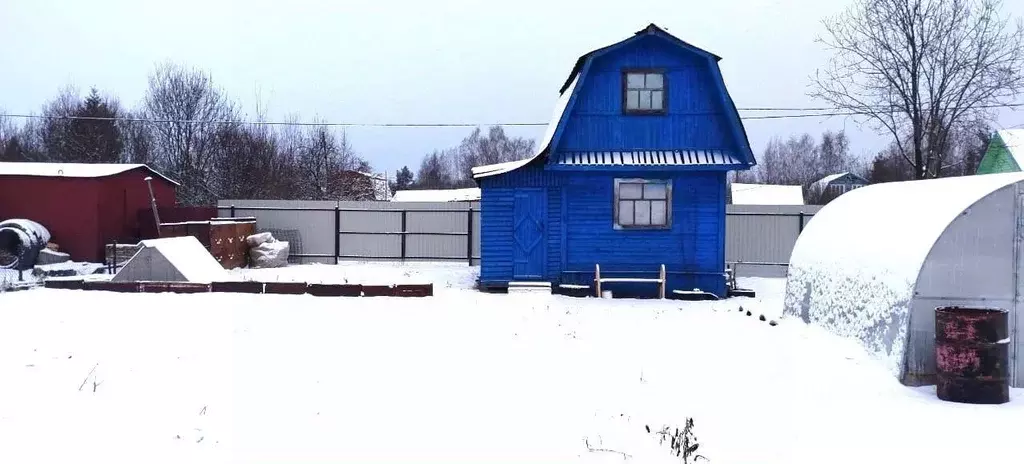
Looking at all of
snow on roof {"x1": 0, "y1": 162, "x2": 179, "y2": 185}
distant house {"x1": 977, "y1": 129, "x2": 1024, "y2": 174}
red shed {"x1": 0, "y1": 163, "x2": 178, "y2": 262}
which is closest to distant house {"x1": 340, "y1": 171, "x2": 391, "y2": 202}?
snow on roof {"x1": 0, "y1": 162, "x2": 179, "y2": 185}

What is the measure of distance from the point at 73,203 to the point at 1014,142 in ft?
111

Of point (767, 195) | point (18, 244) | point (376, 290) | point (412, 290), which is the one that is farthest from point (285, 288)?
point (767, 195)

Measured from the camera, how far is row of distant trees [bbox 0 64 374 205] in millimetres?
34281

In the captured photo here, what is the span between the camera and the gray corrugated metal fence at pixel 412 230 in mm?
19375

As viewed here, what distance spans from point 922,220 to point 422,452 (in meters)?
6.38

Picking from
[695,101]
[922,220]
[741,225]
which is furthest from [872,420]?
[741,225]

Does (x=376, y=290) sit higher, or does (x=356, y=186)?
(x=356, y=186)

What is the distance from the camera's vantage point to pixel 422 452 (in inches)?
193

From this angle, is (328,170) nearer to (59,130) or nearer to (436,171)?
(59,130)

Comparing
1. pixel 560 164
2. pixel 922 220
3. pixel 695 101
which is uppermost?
pixel 695 101

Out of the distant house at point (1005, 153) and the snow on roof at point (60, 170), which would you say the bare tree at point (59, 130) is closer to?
the snow on roof at point (60, 170)

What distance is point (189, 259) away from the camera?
13133 mm

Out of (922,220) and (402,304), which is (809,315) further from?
(402,304)

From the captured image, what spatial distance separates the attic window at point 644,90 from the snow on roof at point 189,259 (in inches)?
353
